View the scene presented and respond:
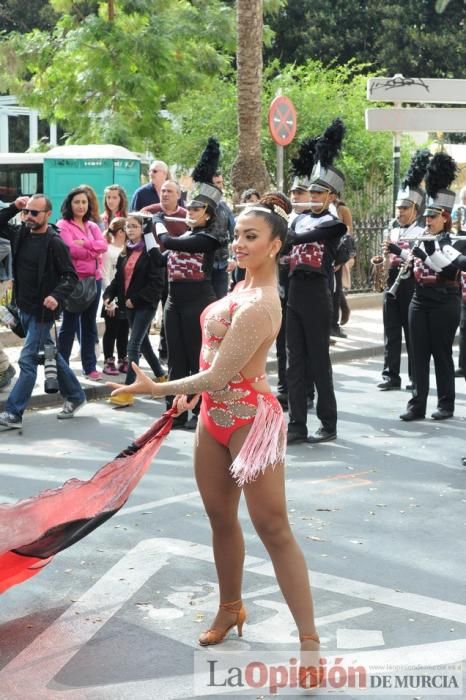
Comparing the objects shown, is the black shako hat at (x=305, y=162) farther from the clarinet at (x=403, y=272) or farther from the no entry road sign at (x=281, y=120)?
the no entry road sign at (x=281, y=120)

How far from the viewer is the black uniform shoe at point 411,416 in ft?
36.6

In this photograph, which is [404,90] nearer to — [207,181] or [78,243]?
[78,243]

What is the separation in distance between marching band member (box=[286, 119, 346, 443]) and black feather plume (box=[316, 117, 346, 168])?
0.23m

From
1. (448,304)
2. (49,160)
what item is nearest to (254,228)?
(448,304)

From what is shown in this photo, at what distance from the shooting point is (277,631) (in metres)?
5.71

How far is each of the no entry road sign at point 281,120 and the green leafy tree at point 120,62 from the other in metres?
7.58

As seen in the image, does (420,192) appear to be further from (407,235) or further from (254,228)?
(254,228)

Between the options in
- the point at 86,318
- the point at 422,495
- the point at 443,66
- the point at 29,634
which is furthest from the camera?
the point at 443,66

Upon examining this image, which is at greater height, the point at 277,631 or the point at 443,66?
the point at 443,66

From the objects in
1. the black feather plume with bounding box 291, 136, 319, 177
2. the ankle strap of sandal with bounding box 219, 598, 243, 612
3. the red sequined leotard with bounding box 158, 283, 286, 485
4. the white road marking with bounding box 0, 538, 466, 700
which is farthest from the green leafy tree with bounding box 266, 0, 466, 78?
the ankle strap of sandal with bounding box 219, 598, 243, 612

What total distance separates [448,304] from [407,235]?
125 cm

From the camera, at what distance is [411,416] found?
11.2 m

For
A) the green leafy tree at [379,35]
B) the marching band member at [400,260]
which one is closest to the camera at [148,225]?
the marching band member at [400,260]

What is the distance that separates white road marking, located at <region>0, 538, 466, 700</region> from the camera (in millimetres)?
Answer: 5047
